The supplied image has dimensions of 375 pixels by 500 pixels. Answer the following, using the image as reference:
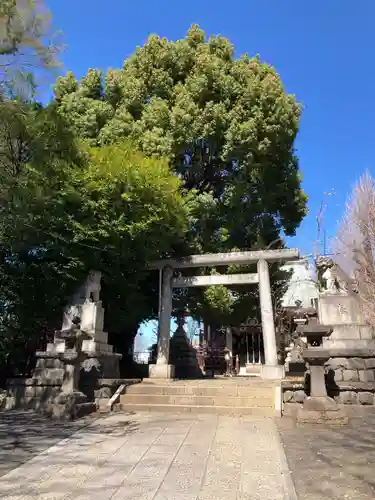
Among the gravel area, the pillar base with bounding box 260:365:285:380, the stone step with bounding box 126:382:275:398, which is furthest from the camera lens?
A: the pillar base with bounding box 260:365:285:380

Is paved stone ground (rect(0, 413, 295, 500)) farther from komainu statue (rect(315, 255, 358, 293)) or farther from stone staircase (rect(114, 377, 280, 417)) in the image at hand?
komainu statue (rect(315, 255, 358, 293))

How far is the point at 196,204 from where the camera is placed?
1440 centimetres

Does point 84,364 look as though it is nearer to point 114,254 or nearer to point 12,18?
point 114,254

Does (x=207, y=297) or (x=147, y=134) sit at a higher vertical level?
(x=147, y=134)

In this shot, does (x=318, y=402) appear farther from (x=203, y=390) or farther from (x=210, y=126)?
(x=210, y=126)

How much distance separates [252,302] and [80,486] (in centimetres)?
1301

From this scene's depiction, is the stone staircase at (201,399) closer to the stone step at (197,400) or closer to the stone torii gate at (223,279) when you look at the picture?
the stone step at (197,400)

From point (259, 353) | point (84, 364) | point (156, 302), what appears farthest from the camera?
point (259, 353)

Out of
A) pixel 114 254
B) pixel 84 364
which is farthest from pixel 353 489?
pixel 114 254

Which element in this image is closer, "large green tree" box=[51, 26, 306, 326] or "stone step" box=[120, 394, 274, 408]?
"stone step" box=[120, 394, 274, 408]

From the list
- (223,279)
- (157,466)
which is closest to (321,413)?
(157,466)

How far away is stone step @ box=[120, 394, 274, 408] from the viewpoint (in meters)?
9.15

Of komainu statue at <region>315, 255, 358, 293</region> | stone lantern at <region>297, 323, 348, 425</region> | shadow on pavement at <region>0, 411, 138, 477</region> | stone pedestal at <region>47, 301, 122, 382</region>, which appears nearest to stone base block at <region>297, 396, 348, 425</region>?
stone lantern at <region>297, 323, 348, 425</region>

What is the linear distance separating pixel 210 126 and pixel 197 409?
34.2 feet
